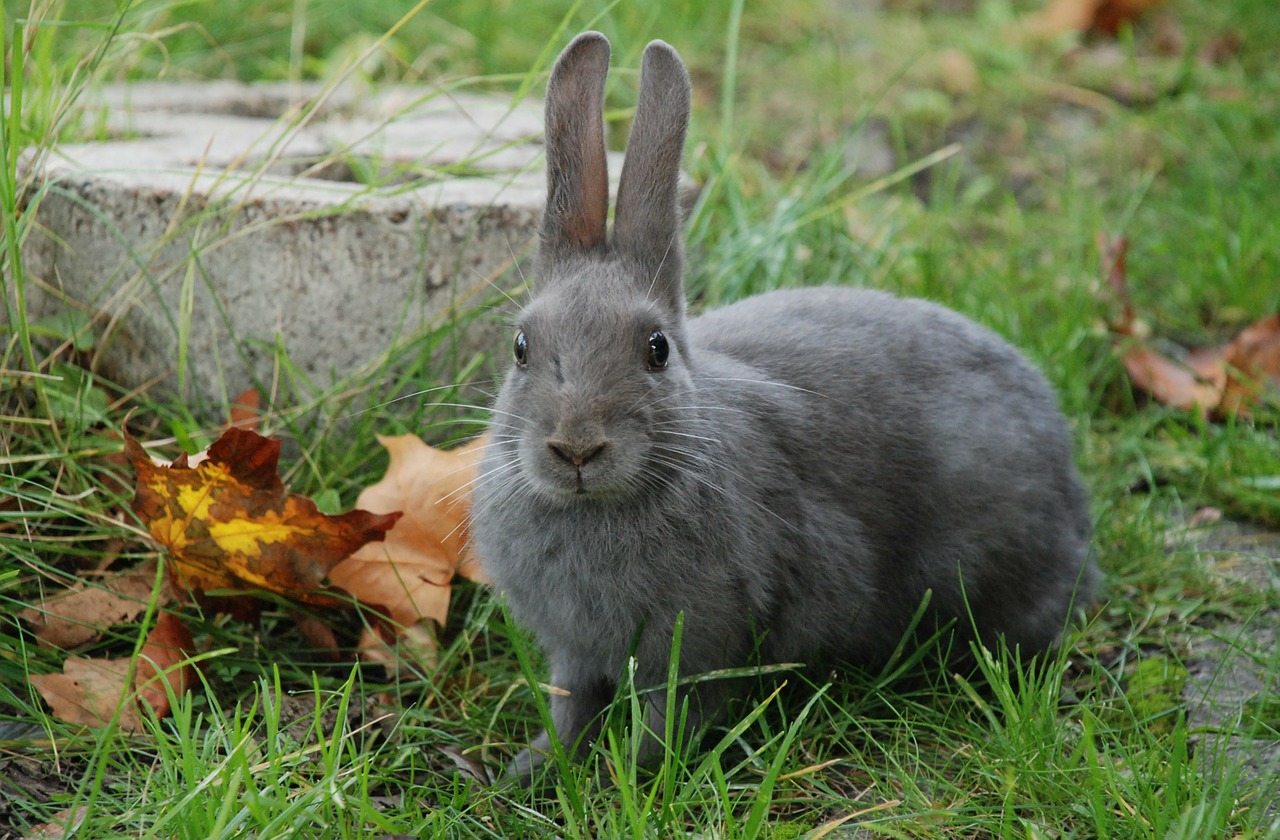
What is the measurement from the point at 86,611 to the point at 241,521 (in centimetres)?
43

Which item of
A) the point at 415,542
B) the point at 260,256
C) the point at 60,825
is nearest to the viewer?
the point at 60,825

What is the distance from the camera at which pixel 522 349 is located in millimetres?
2852

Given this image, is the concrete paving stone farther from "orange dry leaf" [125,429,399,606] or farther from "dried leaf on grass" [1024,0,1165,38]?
"dried leaf on grass" [1024,0,1165,38]

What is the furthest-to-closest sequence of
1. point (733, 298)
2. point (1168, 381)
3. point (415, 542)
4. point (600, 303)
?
point (1168, 381) → point (733, 298) → point (415, 542) → point (600, 303)

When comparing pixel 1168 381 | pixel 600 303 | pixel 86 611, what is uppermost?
pixel 600 303

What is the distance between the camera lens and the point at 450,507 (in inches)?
132

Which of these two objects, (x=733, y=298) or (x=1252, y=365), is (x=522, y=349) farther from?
(x=1252, y=365)

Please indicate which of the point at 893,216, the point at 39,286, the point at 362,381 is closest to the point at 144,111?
the point at 39,286

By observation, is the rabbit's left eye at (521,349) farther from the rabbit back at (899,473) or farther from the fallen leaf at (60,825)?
the fallen leaf at (60,825)

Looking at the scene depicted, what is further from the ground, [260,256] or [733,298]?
[260,256]

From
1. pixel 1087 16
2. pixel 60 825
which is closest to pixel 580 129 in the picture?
pixel 60 825

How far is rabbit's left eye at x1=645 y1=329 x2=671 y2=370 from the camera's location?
2.77 meters

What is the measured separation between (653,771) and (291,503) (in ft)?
3.48

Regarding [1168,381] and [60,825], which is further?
[1168,381]
